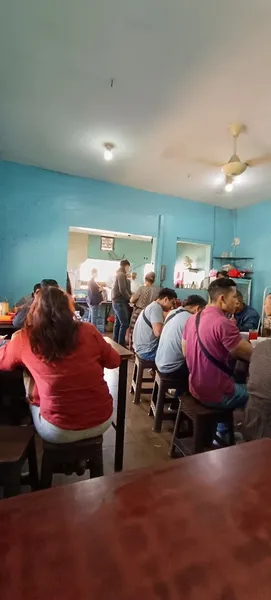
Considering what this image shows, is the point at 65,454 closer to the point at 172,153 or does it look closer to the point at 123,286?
the point at 172,153

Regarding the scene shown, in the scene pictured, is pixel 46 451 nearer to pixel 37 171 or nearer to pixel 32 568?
pixel 32 568

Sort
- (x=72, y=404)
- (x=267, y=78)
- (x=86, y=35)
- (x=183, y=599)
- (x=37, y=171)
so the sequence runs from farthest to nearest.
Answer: (x=37, y=171) < (x=267, y=78) < (x=86, y=35) < (x=72, y=404) < (x=183, y=599)

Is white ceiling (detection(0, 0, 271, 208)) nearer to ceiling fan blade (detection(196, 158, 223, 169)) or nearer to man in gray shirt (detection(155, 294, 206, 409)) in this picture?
ceiling fan blade (detection(196, 158, 223, 169))

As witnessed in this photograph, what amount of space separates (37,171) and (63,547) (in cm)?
478

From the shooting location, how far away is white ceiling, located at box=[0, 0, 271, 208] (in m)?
1.87

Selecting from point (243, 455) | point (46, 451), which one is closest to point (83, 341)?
point (46, 451)

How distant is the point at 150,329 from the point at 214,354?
3.81ft

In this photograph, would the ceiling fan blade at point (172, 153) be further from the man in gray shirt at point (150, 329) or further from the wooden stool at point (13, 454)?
the wooden stool at point (13, 454)

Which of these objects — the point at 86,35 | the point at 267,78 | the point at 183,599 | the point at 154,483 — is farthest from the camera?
the point at 267,78

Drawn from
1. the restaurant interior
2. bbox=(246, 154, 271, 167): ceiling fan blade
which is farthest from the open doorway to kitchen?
bbox=(246, 154, 271, 167): ceiling fan blade

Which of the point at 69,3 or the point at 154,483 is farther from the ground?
the point at 69,3

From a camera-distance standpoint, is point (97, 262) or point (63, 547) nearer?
point (63, 547)

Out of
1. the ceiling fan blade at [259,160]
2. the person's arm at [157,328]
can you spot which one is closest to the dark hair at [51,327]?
the person's arm at [157,328]

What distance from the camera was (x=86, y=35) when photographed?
2021 millimetres
